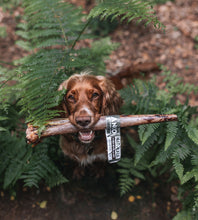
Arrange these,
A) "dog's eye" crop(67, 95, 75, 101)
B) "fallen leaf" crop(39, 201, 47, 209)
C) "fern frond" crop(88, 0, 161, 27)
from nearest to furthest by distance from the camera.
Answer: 1. "fern frond" crop(88, 0, 161, 27)
2. "dog's eye" crop(67, 95, 75, 101)
3. "fallen leaf" crop(39, 201, 47, 209)

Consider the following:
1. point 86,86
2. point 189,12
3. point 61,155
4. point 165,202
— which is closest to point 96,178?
point 61,155

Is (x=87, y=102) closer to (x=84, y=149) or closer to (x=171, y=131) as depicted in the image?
(x=84, y=149)

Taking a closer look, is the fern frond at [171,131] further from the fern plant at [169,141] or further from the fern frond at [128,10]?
the fern frond at [128,10]

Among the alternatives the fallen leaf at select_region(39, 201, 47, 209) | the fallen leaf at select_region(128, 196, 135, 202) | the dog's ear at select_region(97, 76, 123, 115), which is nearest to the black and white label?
the dog's ear at select_region(97, 76, 123, 115)

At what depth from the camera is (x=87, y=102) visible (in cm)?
276

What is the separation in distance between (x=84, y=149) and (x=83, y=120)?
1068 mm

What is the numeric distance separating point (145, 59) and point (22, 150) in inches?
154

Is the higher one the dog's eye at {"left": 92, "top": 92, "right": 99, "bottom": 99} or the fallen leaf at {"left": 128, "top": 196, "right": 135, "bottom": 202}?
the dog's eye at {"left": 92, "top": 92, "right": 99, "bottom": 99}

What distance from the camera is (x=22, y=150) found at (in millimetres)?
3236

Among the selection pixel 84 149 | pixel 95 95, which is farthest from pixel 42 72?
pixel 84 149

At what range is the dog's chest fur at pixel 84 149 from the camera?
3289mm

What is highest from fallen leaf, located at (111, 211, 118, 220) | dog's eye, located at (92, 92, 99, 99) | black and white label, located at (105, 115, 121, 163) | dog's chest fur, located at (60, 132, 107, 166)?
dog's eye, located at (92, 92, 99, 99)

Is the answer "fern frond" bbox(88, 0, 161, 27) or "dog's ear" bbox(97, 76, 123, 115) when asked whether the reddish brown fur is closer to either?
"dog's ear" bbox(97, 76, 123, 115)

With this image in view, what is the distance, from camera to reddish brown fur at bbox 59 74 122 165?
2482mm
